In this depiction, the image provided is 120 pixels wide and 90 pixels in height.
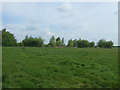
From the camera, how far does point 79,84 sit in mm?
5578

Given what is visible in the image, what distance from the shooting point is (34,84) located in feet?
16.9

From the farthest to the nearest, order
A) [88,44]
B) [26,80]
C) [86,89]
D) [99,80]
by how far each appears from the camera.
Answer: [88,44]
[99,80]
[26,80]
[86,89]

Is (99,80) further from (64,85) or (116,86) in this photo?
(64,85)

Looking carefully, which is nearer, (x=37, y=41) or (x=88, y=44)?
(x=37, y=41)

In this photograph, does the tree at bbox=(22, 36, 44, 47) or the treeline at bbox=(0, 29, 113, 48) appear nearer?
the treeline at bbox=(0, 29, 113, 48)

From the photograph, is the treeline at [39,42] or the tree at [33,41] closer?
the treeline at [39,42]

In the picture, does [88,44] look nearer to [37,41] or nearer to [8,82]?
[37,41]

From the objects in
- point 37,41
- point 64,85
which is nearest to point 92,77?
point 64,85

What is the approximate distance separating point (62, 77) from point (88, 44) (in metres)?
90.2

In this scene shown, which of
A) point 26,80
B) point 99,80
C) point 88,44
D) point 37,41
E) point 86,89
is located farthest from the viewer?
point 88,44

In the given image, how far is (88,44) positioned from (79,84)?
298 feet

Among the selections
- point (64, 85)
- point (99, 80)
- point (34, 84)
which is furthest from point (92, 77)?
point (34, 84)

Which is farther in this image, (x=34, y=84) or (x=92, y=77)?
(x=92, y=77)

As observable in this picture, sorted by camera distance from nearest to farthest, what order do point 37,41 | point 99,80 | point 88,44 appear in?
1. point 99,80
2. point 37,41
3. point 88,44
